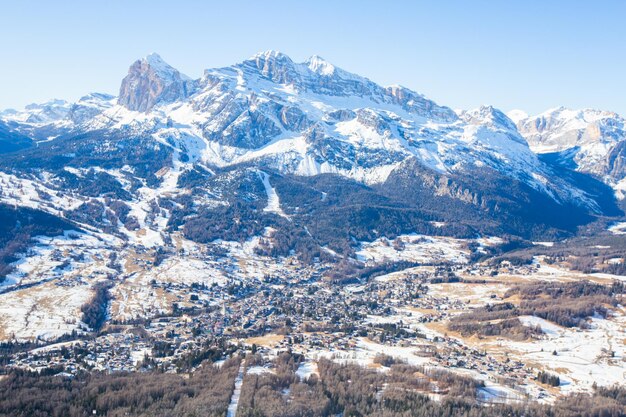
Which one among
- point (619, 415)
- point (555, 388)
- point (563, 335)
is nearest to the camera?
point (619, 415)

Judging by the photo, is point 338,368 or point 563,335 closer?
point 338,368

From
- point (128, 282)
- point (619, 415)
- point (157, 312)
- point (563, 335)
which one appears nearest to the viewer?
point (619, 415)

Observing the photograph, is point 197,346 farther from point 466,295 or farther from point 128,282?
point 466,295

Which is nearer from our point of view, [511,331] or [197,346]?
[197,346]

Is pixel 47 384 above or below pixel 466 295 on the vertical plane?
below

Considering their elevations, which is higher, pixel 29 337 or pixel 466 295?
pixel 466 295

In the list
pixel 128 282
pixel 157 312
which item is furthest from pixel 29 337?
pixel 128 282

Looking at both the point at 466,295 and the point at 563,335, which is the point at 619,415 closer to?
the point at 563,335

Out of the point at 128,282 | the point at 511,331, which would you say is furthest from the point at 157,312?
the point at 511,331

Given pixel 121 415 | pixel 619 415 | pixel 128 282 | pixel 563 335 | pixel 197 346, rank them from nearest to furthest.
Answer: pixel 121 415 < pixel 619 415 < pixel 197 346 < pixel 563 335 < pixel 128 282
